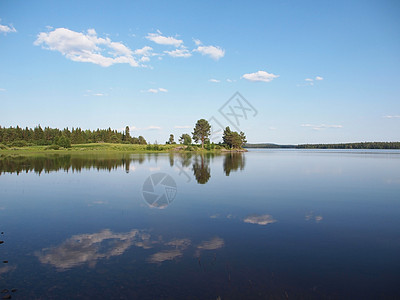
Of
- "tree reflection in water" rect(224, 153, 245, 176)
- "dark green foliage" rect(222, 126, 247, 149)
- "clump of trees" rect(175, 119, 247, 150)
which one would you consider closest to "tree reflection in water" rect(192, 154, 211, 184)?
"tree reflection in water" rect(224, 153, 245, 176)

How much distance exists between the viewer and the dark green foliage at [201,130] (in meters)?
170

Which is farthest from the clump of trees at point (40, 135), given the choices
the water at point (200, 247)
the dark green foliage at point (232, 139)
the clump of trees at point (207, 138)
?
A: the water at point (200, 247)

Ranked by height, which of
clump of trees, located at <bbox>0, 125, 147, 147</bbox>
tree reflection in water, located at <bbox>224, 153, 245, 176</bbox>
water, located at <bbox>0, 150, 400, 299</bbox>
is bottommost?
water, located at <bbox>0, 150, 400, 299</bbox>

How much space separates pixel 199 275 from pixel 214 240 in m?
3.42

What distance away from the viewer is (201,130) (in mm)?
171375

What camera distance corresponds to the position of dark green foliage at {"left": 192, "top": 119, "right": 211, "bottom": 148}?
17050cm

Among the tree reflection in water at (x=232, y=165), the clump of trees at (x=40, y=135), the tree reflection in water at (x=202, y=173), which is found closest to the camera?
the tree reflection in water at (x=202, y=173)

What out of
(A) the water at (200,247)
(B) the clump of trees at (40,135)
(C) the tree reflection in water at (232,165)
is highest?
(B) the clump of trees at (40,135)

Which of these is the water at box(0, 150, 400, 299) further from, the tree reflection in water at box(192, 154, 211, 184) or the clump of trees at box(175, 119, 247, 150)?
the clump of trees at box(175, 119, 247, 150)

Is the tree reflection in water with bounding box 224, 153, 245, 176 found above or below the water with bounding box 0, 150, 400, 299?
above

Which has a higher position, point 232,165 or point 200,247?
point 232,165

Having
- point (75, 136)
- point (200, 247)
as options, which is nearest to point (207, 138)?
point (75, 136)

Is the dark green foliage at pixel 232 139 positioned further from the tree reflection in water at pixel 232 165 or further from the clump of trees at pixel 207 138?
the tree reflection in water at pixel 232 165

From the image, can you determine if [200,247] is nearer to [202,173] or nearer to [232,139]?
[202,173]
